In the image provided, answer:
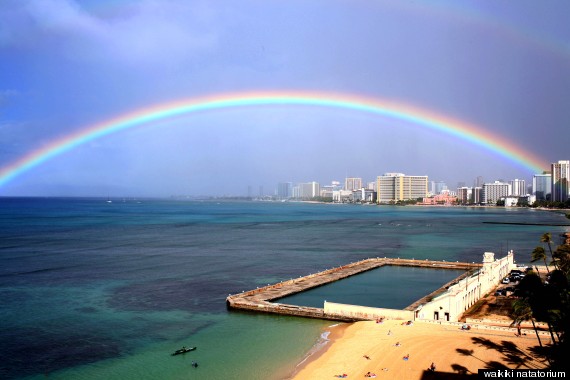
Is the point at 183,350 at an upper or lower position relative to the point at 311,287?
lower

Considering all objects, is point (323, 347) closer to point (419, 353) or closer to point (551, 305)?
point (419, 353)

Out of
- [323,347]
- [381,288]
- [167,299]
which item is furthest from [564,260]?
[167,299]

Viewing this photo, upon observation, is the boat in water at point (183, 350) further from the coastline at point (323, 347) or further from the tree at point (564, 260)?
the tree at point (564, 260)

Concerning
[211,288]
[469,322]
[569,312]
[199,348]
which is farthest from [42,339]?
[569,312]

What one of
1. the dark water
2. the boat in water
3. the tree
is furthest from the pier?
the tree

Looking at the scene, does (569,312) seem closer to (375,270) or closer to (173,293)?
(173,293)
